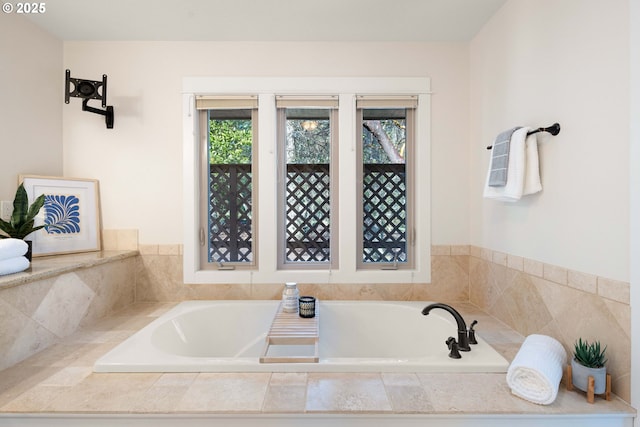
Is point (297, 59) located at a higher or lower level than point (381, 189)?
higher

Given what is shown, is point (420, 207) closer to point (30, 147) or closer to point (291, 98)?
point (291, 98)

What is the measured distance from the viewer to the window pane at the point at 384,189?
232 centimetres

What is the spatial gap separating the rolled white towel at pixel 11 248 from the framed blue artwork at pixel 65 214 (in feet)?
1.59

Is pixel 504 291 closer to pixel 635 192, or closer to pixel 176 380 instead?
pixel 635 192

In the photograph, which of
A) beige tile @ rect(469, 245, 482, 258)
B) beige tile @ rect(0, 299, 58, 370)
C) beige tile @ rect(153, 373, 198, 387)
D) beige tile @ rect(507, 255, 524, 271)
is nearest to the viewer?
beige tile @ rect(153, 373, 198, 387)

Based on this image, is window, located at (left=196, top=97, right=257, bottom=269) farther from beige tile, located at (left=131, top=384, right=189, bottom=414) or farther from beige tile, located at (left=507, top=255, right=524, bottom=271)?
→ beige tile, located at (left=507, top=255, right=524, bottom=271)

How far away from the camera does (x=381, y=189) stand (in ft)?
7.64

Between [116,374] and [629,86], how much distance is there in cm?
224

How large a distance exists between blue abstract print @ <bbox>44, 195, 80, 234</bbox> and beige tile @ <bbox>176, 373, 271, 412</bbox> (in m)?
1.53

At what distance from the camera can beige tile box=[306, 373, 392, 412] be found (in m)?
1.10

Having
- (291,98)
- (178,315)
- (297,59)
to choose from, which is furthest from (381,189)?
(178,315)

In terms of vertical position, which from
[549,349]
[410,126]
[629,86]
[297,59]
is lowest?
[549,349]

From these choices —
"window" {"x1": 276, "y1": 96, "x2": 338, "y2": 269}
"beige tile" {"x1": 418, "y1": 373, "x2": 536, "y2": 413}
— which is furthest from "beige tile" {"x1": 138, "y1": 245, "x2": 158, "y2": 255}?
"beige tile" {"x1": 418, "y1": 373, "x2": 536, "y2": 413}

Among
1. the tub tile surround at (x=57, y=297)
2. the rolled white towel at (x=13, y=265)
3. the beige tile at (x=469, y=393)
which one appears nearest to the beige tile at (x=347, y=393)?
the beige tile at (x=469, y=393)
